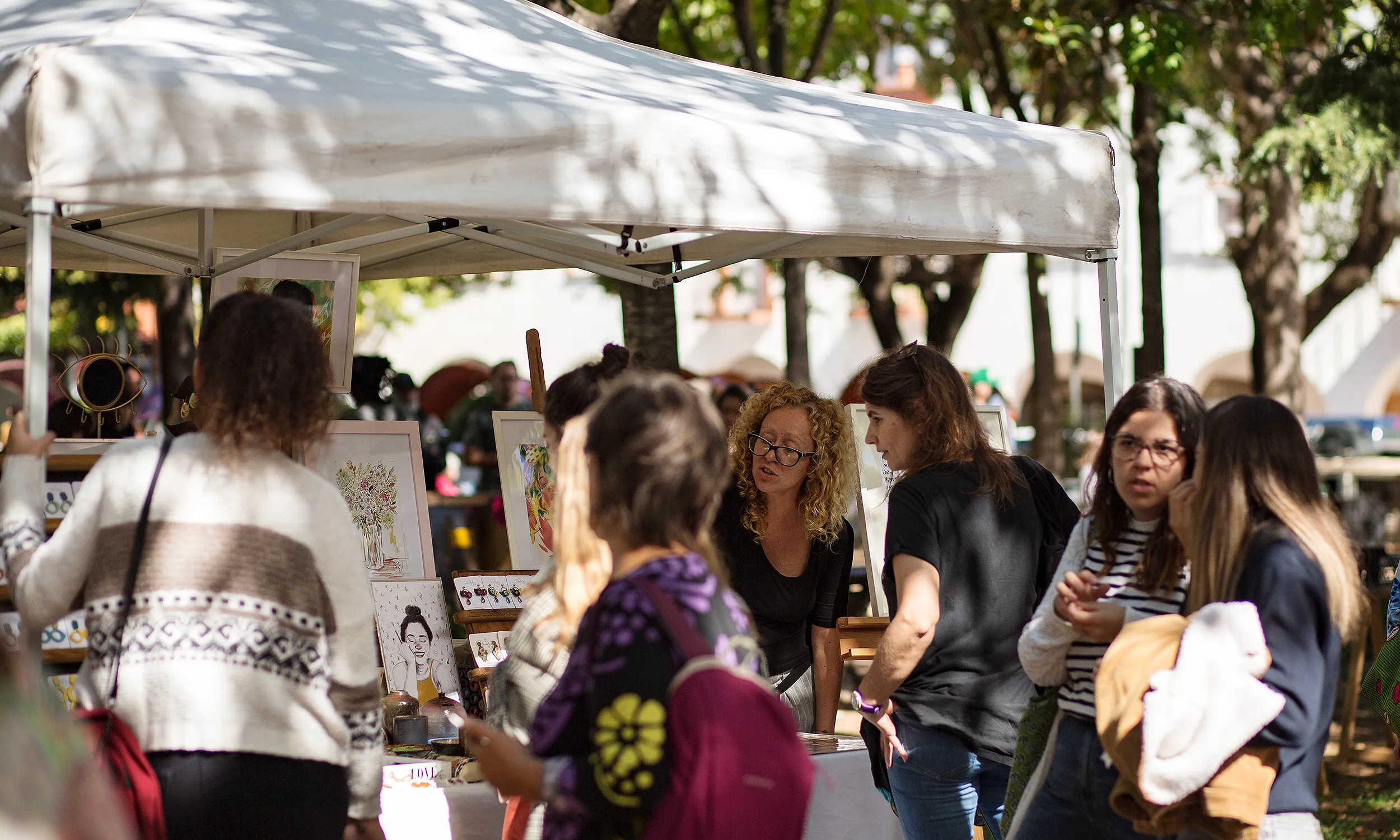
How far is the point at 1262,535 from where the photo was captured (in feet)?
7.75

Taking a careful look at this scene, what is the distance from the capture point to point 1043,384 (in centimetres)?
1237

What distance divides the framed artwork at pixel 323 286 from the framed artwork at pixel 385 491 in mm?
167

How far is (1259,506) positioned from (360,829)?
1.59m

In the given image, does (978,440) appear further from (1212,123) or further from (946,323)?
(1212,123)

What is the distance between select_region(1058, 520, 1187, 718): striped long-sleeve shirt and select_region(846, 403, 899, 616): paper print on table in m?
2.05

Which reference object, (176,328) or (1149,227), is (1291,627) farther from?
(176,328)

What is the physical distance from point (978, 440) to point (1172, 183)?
91.5 feet

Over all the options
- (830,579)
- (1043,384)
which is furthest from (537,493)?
(1043,384)

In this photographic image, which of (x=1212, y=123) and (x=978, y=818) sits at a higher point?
(x=1212, y=123)

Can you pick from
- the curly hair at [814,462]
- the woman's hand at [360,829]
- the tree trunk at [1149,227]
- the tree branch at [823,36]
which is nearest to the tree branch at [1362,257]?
the tree trunk at [1149,227]

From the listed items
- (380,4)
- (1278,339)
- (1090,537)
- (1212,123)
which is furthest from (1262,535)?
(1212,123)

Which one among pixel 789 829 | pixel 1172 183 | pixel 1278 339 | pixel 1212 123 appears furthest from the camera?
pixel 1172 183

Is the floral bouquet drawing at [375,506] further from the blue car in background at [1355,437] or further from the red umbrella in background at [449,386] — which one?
the blue car in background at [1355,437]

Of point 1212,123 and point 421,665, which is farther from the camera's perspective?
point 1212,123
